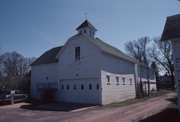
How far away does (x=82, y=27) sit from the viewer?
912 inches

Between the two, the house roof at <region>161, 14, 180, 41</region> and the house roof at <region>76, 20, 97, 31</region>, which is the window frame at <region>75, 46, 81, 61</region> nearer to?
the house roof at <region>76, 20, 97, 31</region>

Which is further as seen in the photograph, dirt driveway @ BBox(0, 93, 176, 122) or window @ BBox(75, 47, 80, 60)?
window @ BBox(75, 47, 80, 60)

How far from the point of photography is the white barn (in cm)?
1759

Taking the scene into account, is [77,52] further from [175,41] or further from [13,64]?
[13,64]

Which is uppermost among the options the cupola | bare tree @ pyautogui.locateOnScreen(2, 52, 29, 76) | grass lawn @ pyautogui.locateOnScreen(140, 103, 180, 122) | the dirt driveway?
the cupola

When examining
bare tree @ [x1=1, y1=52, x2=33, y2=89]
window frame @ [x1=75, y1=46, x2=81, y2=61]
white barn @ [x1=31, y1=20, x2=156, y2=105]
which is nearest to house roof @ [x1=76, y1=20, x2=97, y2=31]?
white barn @ [x1=31, y1=20, x2=156, y2=105]

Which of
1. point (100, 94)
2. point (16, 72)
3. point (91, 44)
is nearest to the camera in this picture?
point (100, 94)

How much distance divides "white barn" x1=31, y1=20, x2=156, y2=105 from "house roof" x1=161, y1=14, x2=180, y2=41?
25.2 ft

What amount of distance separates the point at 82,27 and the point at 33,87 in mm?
12424

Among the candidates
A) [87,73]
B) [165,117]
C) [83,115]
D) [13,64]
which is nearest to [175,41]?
[165,117]

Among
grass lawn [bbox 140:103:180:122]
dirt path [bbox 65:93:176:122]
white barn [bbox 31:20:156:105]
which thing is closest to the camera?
grass lawn [bbox 140:103:180:122]

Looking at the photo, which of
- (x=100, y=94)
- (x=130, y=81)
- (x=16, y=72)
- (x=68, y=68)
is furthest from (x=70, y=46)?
(x=16, y=72)

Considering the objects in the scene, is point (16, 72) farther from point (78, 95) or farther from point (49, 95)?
point (78, 95)

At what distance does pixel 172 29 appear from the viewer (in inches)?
416
